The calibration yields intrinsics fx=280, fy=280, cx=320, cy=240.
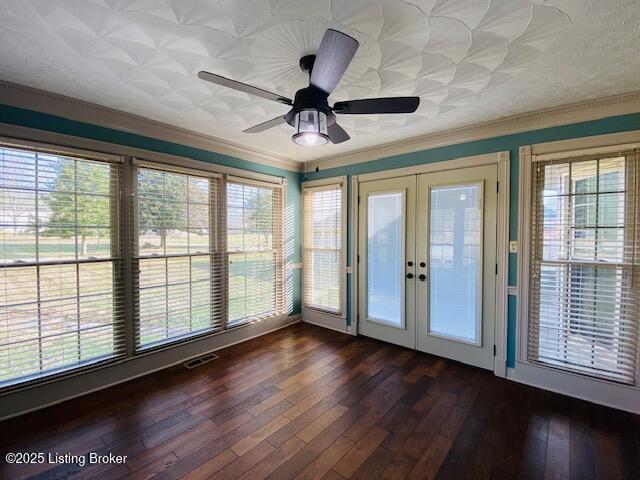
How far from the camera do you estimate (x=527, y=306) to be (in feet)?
8.90

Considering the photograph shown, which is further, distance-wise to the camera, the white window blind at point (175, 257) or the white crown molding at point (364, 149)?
the white window blind at point (175, 257)

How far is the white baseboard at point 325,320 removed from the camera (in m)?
4.08

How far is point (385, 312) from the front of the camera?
3707mm

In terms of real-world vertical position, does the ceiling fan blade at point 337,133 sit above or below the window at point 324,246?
above

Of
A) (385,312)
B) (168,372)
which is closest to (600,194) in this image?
(385,312)

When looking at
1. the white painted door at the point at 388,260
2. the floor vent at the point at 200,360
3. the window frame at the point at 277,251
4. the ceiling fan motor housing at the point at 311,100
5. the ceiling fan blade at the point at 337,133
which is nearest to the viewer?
the ceiling fan motor housing at the point at 311,100

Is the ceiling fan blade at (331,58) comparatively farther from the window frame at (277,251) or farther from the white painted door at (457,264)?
the window frame at (277,251)

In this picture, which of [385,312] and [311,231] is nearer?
[385,312]

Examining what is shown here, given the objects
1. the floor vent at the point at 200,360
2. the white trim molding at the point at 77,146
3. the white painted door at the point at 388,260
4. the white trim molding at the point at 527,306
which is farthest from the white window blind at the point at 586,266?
the white trim molding at the point at 77,146

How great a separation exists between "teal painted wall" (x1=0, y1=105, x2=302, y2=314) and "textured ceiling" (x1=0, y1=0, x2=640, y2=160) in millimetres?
243

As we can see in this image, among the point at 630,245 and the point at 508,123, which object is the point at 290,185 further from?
the point at 630,245

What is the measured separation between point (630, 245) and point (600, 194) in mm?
468

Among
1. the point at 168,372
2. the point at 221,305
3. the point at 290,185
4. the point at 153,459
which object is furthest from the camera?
the point at 290,185

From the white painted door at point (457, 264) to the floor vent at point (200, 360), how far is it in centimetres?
249
